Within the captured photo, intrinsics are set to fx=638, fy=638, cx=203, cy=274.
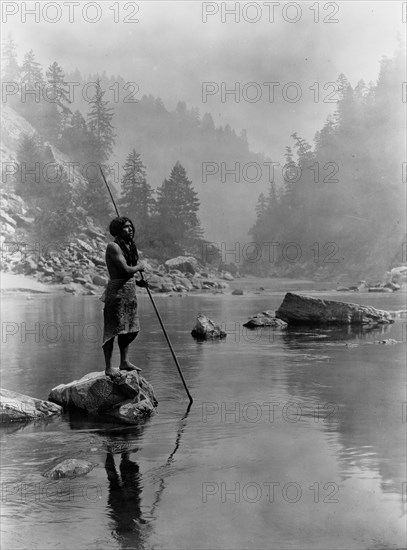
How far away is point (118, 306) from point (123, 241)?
1020mm

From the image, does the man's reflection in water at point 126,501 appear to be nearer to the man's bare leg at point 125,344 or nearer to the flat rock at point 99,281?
the man's bare leg at point 125,344

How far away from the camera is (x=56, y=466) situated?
7559 millimetres

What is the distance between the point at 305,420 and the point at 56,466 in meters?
4.18

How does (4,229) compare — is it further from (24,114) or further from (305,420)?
(305,420)

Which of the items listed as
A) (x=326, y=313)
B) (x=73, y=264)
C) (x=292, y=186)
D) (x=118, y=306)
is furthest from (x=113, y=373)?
(x=292, y=186)

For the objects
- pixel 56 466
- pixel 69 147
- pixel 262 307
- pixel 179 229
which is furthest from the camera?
pixel 69 147

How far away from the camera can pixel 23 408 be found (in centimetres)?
1049

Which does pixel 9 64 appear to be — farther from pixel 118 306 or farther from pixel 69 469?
pixel 69 469

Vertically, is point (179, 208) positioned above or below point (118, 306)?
above

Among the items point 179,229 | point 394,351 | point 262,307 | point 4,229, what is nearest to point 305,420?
point 394,351

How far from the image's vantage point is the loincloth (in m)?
9.91

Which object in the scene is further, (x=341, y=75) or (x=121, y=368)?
(x=341, y=75)

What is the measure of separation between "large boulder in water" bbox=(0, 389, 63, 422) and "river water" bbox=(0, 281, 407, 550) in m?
0.38

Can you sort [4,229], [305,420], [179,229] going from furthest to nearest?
[179,229], [4,229], [305,420]
